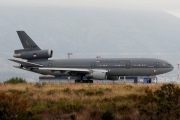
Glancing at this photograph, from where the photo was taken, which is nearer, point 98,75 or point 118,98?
point 118,98

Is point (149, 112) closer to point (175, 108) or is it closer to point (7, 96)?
point (175, 108)

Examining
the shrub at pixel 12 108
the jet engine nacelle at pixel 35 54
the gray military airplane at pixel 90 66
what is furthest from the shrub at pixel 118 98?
the jet engine nacelle at pixel 35 54

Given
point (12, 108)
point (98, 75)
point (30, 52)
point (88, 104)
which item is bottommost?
point (88, 104)

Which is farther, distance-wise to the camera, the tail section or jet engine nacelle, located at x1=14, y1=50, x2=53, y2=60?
the tail section

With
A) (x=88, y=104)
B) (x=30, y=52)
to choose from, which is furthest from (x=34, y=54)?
(x=88, y=104)

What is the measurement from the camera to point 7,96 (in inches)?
1522

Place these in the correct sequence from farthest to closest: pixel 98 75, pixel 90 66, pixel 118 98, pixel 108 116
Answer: pixel 90 66, pixel 98 75, pixel 118 98, pixel 108 116

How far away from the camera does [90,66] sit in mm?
78750

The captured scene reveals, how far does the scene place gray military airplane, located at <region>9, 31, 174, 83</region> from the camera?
2955 inches

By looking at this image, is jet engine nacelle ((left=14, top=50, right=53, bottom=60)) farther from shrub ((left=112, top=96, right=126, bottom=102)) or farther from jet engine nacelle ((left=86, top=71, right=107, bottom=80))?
shrub ((left=112, top=96, right=126, bottom=102))

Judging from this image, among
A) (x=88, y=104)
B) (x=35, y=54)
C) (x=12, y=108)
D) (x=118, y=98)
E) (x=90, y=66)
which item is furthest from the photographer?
(x=35, y=54)

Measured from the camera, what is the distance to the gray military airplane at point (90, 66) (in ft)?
246

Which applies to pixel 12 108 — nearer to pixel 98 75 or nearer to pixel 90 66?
pixel 98 75

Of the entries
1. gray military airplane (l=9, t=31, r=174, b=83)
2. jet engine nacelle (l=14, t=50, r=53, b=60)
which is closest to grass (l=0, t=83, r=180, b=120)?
gray military airplane (l=9, t=31, r=174, b=83)
